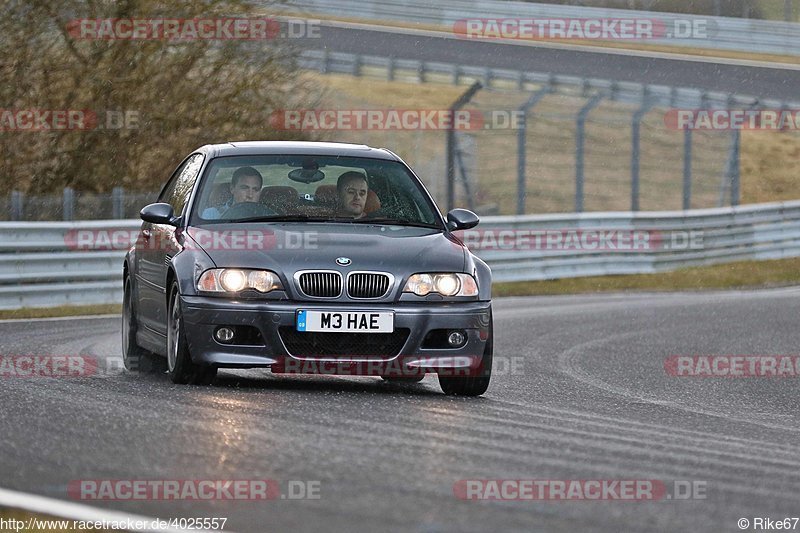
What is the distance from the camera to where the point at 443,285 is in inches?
375

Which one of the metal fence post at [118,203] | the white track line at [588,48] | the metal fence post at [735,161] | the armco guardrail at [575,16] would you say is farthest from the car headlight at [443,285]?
the white track line at [588,48]

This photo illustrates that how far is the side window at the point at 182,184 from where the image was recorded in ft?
35.0

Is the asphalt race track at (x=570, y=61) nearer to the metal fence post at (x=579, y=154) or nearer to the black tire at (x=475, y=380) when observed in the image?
the metal fence post at (x=579, y=154)

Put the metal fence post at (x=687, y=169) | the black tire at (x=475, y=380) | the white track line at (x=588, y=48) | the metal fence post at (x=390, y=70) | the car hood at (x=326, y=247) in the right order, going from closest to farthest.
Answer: the car hood at (x=326, y=247) → the black tire at (x=475, y=380) → the metal fence post at (x=687, y=169) → the metal fence post at (x=390, y=70) → the white track line at (x=588, y=48)

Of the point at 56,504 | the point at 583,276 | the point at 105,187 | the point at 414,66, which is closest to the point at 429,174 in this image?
the point at 583,276

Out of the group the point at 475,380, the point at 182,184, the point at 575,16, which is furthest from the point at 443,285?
the point at 575,16

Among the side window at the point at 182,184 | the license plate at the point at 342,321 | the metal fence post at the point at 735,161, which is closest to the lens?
the license plate at the point at 342,321

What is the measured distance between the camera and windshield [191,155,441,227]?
1020 centimetres

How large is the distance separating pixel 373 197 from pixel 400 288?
1.20 meters

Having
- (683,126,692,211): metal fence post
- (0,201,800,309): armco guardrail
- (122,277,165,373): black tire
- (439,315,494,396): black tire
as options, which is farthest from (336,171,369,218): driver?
(683,126,692,211): metal fence post

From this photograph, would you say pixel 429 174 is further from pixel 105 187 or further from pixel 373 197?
pixel 373 197

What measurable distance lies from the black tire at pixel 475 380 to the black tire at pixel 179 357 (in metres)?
1.38

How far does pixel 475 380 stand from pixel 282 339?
1209mm

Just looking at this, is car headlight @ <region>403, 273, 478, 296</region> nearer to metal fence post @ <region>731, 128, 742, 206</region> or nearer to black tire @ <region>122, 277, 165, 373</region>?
black tire @ <region>122, 277, 165, 373</region>
